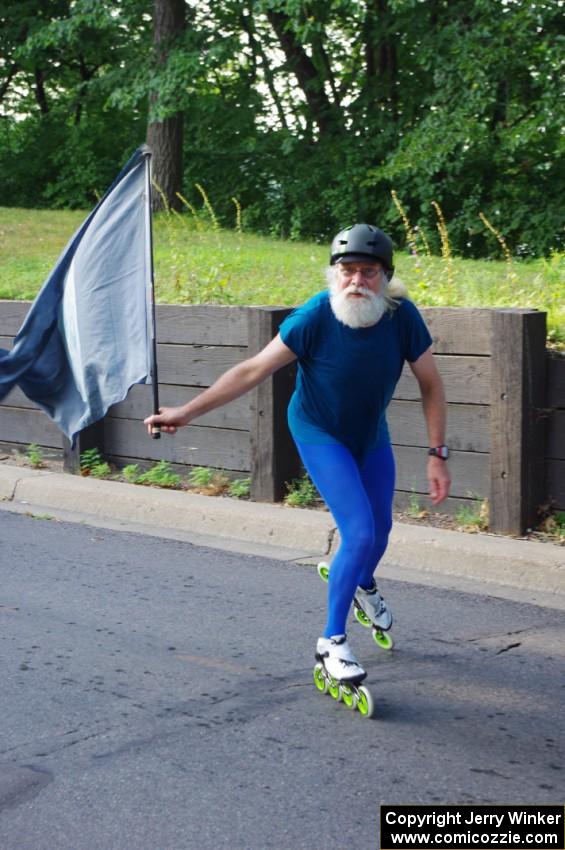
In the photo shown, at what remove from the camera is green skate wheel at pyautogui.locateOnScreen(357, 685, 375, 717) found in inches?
181

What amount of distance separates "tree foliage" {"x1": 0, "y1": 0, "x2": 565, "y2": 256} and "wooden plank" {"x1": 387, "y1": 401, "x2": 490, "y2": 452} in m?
11.7

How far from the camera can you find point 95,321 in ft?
20.1

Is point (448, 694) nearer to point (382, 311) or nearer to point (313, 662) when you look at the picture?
point (313, 662)

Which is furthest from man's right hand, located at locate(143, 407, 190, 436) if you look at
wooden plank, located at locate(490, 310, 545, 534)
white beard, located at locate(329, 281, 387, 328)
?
wooden plank, located at locate(490, 310, 545, 534)

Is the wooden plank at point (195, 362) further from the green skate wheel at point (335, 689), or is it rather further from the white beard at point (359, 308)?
the green skate wheel at point (335, 689)

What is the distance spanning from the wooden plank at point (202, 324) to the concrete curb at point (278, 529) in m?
1.13

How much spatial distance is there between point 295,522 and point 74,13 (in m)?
19.4

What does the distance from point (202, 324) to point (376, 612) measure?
3.93 m

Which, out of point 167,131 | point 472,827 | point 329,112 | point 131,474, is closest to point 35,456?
point 131,474

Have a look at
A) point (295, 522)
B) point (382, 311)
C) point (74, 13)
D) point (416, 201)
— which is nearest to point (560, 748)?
point (382, 311)

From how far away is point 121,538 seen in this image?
7918 millimetres

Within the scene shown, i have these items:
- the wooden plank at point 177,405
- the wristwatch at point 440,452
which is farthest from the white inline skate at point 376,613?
the wooden plank at point 177,405

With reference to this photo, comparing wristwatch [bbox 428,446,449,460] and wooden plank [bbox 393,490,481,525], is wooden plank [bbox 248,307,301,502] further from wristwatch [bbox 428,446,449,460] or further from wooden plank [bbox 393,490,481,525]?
wristwatch [bbox 428,446,449,460]

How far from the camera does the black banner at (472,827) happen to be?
141 inches
